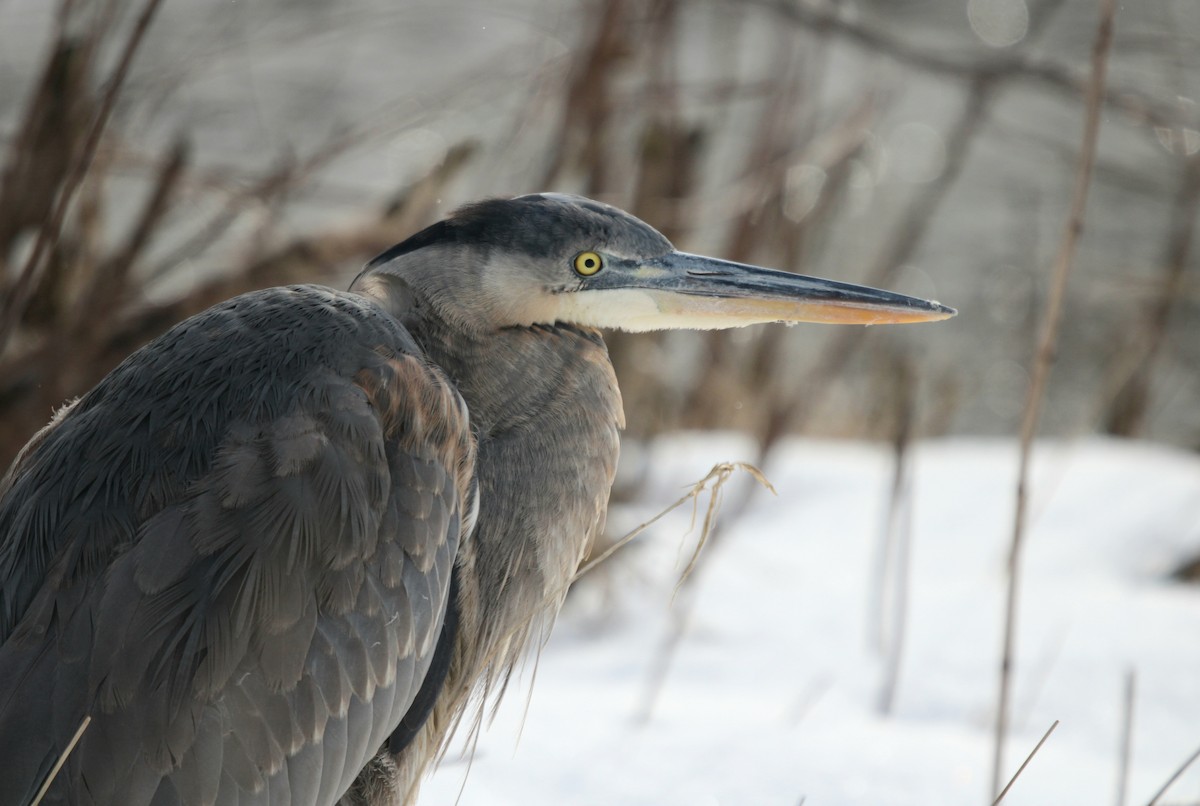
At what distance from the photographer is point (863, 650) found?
10.8 ft

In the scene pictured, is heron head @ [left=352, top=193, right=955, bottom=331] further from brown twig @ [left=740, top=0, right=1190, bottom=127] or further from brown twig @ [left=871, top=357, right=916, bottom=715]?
brown twig @ [left=740, top=0, right=1190, bottom=127]

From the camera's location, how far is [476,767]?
238 centimetres

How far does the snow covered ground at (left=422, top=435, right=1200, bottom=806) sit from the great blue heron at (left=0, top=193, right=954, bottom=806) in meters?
0.30

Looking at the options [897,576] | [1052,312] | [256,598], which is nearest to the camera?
[256,598]

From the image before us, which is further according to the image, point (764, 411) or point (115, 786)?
point (764, 411)

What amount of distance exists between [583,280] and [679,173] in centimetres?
219

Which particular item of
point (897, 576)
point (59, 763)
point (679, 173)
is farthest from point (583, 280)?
point (679, 173)

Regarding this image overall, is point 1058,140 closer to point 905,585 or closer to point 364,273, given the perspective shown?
point 905,585

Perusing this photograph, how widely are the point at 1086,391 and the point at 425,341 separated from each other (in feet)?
18.3

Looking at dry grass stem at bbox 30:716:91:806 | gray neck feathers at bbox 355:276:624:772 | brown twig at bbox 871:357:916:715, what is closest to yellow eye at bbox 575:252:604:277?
gray neck feathers at bbox 355:276:624:772

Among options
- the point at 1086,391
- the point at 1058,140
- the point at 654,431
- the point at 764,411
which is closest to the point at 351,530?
the point at 654,431

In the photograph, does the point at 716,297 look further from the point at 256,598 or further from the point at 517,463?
the point at 256,598

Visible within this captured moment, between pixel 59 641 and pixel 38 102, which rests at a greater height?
pixel 38 102

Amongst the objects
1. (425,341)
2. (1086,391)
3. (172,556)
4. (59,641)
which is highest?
(425,341)
